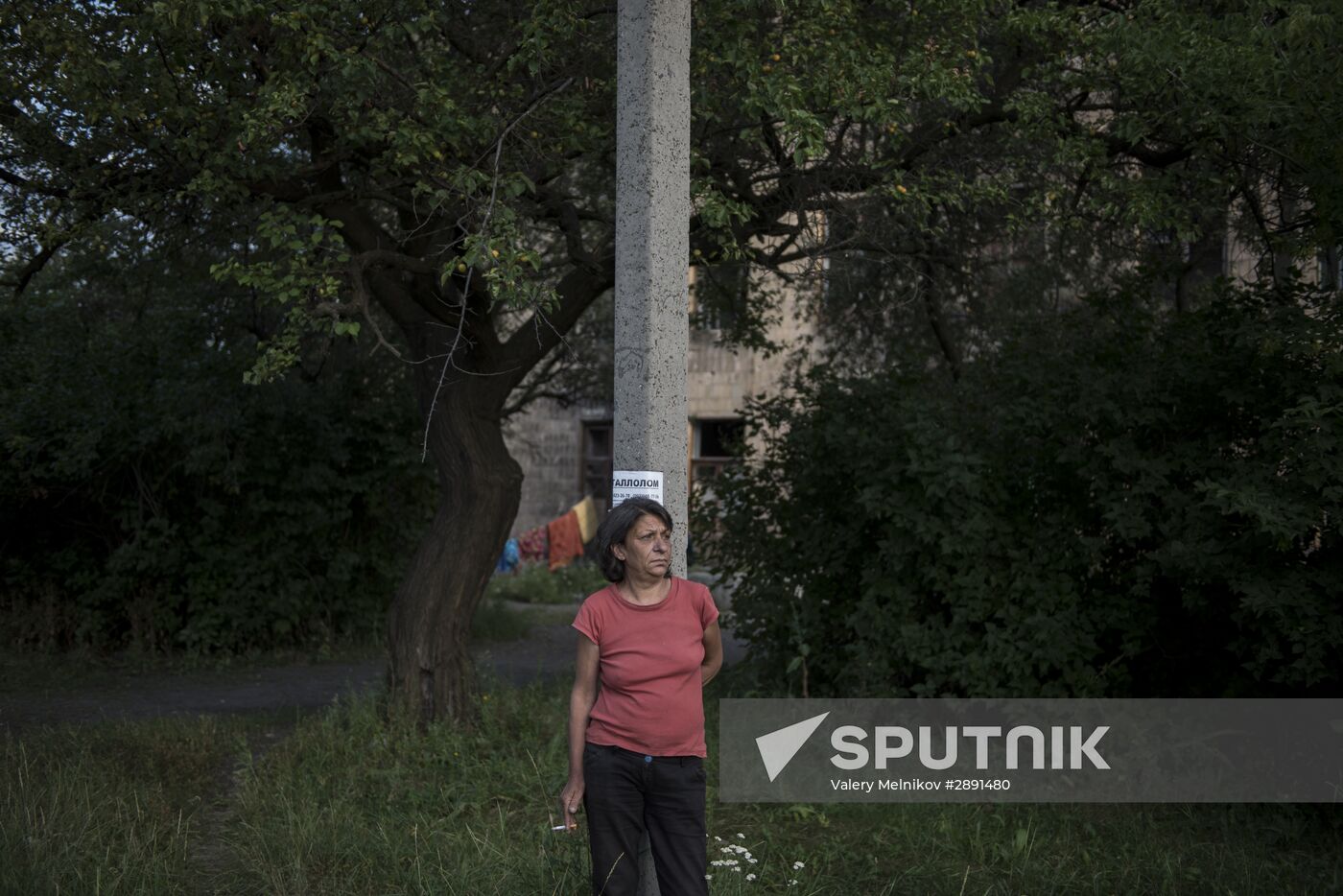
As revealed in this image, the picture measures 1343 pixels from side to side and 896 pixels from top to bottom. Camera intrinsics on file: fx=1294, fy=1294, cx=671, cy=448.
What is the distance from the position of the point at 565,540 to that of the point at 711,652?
22037 millimetres

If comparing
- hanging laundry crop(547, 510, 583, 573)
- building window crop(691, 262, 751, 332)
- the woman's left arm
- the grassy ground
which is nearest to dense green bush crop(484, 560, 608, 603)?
hanging laundry crop(547, 510, 583, 573)

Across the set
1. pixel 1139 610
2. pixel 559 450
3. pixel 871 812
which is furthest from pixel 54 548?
pixel 559 450

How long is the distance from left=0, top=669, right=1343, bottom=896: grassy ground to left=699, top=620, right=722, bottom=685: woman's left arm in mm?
1177

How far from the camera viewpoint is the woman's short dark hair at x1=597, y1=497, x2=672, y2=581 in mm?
4086

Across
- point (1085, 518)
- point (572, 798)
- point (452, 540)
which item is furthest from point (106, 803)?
point (1085, 518)

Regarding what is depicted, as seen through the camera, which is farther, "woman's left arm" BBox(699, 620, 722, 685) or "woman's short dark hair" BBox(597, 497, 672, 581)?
"woman's left arm" BBox(699, 620, 722, 685)

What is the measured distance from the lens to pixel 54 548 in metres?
13.7

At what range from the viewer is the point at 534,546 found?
26953 mm

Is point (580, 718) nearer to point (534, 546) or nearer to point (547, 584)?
point (547, 584)

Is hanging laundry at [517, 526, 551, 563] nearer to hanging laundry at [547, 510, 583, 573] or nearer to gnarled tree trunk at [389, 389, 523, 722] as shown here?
hanging laundry at [547, 510, 583, 573]

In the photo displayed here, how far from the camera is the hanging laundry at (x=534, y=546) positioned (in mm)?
26828

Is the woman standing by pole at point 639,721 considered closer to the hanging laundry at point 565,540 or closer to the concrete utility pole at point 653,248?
the concrete utility pole at point 653,248

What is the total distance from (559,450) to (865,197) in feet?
65.0

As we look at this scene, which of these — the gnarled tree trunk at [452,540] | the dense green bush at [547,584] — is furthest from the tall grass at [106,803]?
the dense green bush at [547,584]
